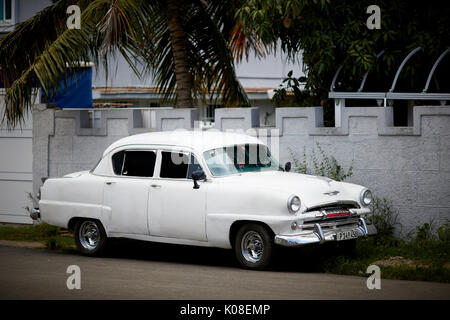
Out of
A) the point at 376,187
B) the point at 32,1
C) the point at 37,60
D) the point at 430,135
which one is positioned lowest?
the point at 376,187

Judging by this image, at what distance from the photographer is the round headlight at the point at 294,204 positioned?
9.78m

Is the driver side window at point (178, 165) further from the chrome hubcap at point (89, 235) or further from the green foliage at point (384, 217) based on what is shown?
the green foliage at point (384, 217)

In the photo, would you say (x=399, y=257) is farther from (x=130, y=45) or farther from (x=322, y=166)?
(x=130, y=45)

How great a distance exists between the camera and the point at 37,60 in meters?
13.7

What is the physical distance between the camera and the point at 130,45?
14430mm

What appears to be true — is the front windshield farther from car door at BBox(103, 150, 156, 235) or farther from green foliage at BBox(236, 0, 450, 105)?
green foliage at BBox(236, 0, 450, 105)

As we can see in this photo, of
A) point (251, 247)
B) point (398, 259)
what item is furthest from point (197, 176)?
point (398, 259)

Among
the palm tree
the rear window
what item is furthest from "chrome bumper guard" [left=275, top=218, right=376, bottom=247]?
the palm tree

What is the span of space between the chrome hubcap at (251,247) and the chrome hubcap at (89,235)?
274 cm

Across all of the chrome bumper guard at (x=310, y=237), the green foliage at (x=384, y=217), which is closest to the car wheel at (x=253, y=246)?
the chrome bumper guard at (x=310, y=237)
